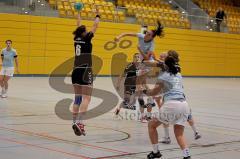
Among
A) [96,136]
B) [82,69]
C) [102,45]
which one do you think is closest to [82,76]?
[82,69]

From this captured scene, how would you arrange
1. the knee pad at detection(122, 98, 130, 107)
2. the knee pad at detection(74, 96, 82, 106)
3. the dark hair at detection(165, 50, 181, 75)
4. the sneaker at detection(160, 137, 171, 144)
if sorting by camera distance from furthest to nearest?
the knee pad at detection(122, 98, 130, 107) → the knee pad at detection(74, 96, 82, 106) → the sneaker at detection(160, 137, 171, 144) → the dark hair at detection(165, 50, 181, 75)

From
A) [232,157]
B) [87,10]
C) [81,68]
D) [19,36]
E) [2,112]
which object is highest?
[87,10]

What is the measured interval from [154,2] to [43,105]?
75.4 ft

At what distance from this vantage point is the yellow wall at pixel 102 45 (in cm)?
2725

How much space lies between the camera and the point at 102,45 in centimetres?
3136

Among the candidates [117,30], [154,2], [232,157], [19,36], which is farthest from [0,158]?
[154,2]

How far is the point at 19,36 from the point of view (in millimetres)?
27172

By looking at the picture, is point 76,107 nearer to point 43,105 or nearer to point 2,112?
point 2,112

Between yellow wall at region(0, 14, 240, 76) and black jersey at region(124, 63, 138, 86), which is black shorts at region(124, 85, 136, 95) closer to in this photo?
black jersey at region(124, 63, 138, 86)

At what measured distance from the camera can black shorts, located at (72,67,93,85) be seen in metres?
9.73

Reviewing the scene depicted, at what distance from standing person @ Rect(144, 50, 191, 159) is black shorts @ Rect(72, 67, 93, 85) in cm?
249

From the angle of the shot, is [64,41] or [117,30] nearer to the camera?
[64,41]

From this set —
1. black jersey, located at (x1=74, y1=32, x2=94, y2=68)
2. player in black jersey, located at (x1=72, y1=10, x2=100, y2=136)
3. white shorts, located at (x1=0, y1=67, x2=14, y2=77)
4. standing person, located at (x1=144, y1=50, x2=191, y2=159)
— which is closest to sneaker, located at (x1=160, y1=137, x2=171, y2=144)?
player in black jersey, located at (x1=72, y1=10, x2=100, y2=136)

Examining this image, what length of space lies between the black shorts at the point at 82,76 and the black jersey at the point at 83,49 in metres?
0.11
